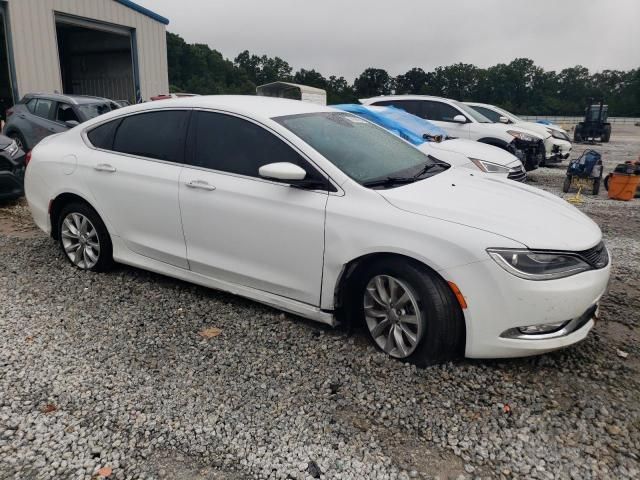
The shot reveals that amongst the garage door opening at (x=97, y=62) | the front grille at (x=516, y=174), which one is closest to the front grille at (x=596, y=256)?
the front grille at (x=516, y=174)

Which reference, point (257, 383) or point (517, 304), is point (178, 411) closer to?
point (257, 383)

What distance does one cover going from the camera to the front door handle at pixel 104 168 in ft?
14.1

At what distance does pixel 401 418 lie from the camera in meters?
2.75

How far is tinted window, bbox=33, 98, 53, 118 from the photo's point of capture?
10.4 m

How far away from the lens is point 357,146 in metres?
3.78

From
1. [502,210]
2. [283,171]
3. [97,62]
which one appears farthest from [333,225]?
[97,62]

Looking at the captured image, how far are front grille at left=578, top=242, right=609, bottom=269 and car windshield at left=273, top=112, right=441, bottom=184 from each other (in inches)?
49.5

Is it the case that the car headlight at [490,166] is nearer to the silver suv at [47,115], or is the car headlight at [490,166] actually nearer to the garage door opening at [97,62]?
the silver suv at [47,115]

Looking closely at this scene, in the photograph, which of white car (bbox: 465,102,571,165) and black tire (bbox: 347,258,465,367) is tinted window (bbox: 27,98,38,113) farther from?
black tire (bbox: 347,258,465,367)

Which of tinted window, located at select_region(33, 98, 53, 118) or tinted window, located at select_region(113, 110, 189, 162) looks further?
tinted window, located at select_region(33, 98, 53, 118)

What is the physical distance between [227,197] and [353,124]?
1.20 m

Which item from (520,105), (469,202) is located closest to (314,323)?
(469,202)

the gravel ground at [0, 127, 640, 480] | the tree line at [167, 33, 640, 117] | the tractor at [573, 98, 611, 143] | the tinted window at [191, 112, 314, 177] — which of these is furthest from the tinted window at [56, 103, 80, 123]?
the tree line at [167, 33, 640, 117]

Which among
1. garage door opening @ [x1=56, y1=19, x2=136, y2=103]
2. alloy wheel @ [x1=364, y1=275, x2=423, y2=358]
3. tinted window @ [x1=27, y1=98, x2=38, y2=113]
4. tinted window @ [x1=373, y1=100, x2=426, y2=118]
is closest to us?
alloy wheel @ [x1=364, y1=275, x2=423, y2=358]
